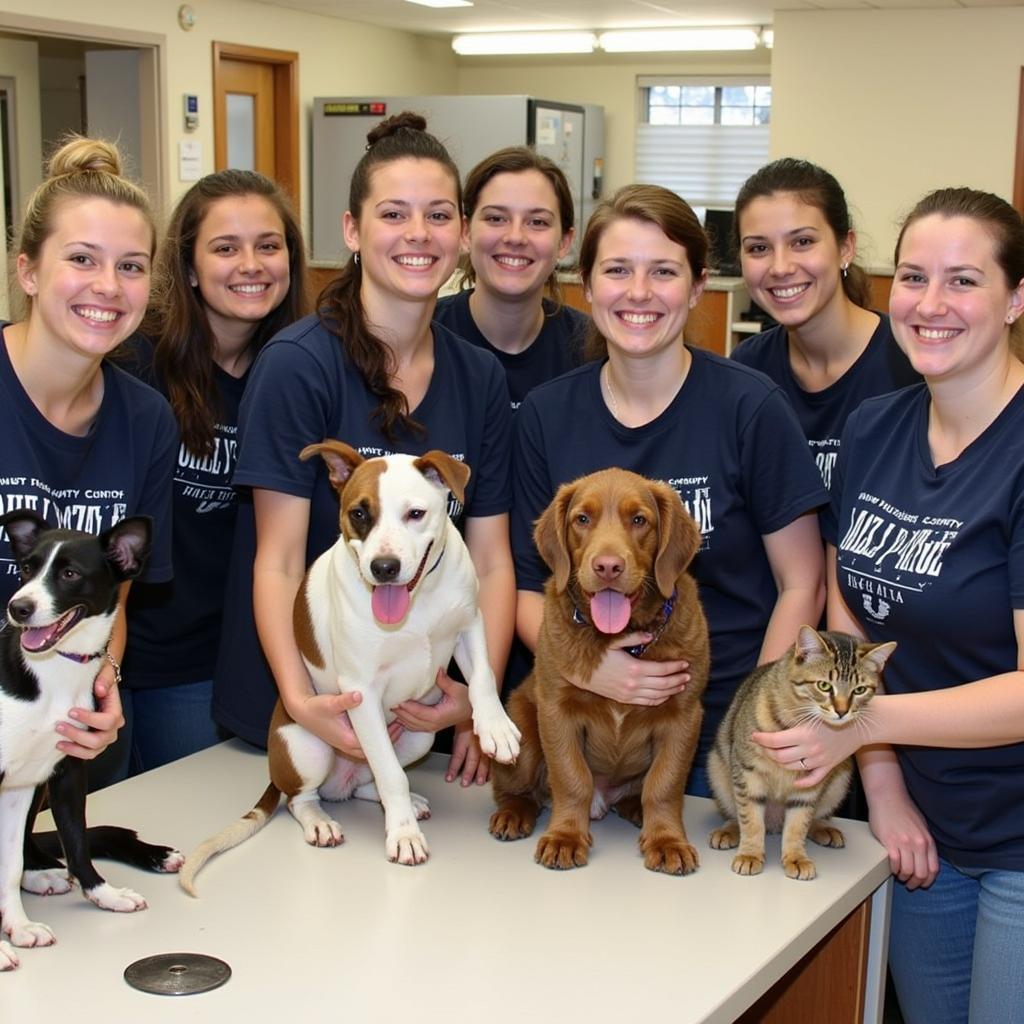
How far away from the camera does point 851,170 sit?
10.6m

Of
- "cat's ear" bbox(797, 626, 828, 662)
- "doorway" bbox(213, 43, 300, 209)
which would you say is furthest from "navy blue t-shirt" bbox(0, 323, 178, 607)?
"doorway" bbox(213, 43, 300, 209)

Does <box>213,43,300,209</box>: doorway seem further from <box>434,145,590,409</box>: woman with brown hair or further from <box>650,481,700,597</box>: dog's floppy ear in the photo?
<box>650,481,700,597</box>: dog's floppy ear

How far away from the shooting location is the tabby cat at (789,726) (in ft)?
6.86

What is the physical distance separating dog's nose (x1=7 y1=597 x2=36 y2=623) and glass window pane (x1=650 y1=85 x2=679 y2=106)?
40.1ft

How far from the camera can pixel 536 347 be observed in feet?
10.8

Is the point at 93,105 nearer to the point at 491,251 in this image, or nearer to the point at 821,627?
the point at 491,251

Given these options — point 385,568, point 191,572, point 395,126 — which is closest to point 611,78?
point 395,126

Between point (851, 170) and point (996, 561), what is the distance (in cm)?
916

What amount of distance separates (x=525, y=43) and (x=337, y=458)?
36.3ft

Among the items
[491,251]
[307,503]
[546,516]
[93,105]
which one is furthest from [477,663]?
[93,105]

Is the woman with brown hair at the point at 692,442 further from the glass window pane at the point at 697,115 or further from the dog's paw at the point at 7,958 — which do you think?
the glass window pane at the point at 697,115

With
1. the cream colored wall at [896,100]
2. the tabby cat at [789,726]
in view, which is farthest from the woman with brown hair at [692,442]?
the cream colored wall at [896,100]

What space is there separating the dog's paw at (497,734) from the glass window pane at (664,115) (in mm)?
11673

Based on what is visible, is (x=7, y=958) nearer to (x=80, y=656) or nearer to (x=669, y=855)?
(x=80, y=656)
